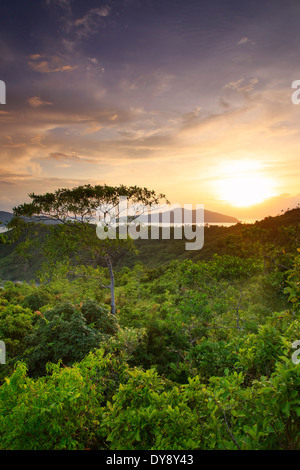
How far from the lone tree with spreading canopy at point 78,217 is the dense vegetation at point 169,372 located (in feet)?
3.10

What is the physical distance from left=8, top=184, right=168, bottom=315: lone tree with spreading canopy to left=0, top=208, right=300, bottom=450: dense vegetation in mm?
946

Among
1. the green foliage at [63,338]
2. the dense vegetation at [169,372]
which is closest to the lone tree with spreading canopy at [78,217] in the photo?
the dense vegetation at [169,372]

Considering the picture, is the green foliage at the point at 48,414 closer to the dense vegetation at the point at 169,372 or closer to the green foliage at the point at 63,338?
the dense vegetation at the point at 169,372

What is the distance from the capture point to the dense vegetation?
2.55 metres

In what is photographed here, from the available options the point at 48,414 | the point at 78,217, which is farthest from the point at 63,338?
the point at 78,217

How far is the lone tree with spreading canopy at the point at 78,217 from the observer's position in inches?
488

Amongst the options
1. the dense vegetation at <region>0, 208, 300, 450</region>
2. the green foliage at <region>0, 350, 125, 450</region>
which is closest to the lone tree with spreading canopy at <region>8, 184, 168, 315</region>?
the dense vegetation at <region>0, 208, 300, 450</region>

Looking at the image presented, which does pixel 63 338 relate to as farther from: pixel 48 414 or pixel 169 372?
pixel 48 414

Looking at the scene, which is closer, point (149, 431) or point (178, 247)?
point (149, 431)

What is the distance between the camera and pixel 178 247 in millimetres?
54625
